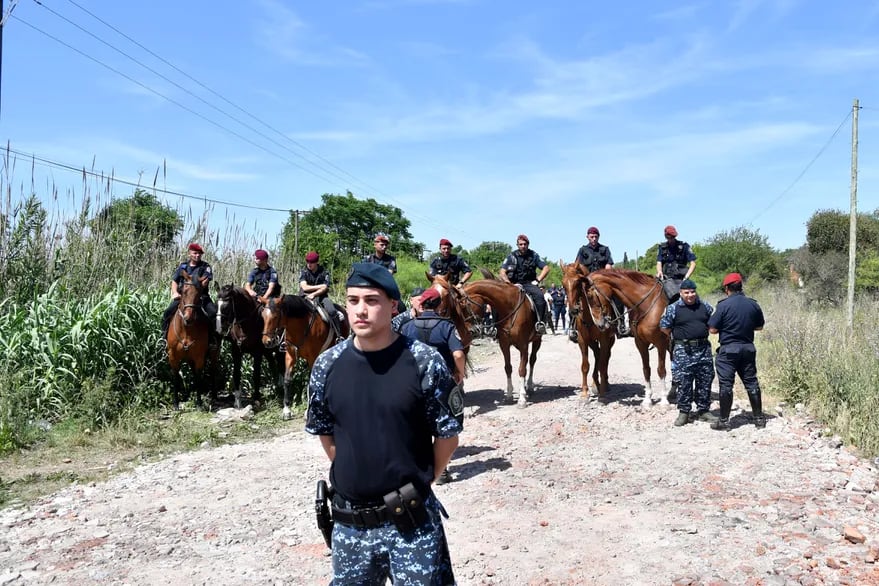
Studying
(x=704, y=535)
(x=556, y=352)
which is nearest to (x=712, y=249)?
(x=556, y=352)

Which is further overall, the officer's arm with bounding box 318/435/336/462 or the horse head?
the horse head

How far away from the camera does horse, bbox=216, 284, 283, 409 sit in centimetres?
1063

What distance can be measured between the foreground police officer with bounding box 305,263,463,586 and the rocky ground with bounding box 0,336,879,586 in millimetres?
2177

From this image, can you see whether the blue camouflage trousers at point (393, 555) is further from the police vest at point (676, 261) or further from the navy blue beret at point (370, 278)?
the police vest at point (676, 261)

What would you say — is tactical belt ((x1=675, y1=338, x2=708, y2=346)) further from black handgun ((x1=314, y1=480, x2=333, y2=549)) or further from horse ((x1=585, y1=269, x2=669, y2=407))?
black handgun ((x1=314, y1=480, x2=333, y2=549))

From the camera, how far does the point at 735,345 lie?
27.0 ft

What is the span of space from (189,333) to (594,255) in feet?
23.4

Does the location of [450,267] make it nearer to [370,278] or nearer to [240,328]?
[240,328]

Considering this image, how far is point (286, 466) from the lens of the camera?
7.70m

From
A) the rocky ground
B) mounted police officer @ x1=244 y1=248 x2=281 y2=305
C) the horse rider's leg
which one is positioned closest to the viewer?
the rocky ground

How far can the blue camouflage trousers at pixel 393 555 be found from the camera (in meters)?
2.67

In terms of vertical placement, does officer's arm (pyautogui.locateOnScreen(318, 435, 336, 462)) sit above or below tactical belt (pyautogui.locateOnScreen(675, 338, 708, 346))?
below

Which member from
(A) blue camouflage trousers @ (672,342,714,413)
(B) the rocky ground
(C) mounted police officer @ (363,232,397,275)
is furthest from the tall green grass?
(C) mounted police officer @ (363,232,397,275)

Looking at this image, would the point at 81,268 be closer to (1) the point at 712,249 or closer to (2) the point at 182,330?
(2) the point at 182,330
